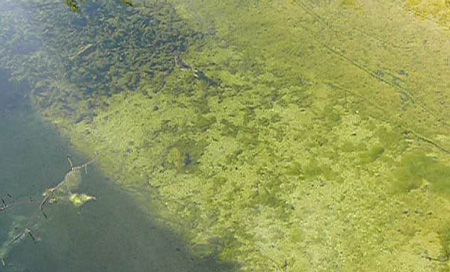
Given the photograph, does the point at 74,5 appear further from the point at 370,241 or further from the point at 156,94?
the point at 370,241

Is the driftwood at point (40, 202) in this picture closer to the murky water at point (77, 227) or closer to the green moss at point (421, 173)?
the murky water at point (77, 227)

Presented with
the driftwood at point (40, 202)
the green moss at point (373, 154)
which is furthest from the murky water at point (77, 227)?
the green moss at point (373, 154)

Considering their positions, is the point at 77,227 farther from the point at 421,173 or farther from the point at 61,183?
the point at 421,173

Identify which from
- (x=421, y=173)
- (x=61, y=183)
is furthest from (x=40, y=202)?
(x=421, y=173)

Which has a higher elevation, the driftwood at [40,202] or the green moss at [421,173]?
the green moss at [421,173]

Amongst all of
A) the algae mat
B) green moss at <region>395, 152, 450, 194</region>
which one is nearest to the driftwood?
the algae mat

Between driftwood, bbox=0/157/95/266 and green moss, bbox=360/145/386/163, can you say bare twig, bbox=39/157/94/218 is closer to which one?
driftwood, bbox=0/157/95/266

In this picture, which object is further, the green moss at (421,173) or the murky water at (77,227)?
the green moss at (421,173)
